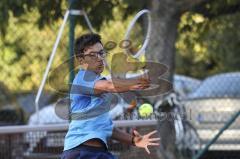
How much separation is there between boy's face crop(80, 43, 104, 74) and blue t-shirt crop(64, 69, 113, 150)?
0.05 meters

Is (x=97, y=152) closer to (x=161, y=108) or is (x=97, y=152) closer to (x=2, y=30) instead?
(x=161, y=108)

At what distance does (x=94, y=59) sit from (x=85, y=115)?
1.27 ft

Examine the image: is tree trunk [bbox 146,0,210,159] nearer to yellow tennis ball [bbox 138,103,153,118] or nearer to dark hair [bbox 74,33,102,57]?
yellow tennis ball [bbox 138,103,153,118]

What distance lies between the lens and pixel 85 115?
477 cm

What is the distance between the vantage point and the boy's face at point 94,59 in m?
4.71

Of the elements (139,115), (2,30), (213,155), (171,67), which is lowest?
(213,155)

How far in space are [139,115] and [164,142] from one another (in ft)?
1.62

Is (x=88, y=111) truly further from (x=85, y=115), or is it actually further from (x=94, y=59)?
(x=94, y=59)

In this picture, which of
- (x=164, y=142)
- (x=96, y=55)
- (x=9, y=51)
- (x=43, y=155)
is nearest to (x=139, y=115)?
(x=164, y=142)

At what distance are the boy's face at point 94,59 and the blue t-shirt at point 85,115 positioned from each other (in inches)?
1.9

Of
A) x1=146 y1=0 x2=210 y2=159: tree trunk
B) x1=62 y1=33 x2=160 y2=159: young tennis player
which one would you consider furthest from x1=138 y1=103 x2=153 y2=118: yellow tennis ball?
x1=62 y1=33 x2=160 y2=159: young tennis player

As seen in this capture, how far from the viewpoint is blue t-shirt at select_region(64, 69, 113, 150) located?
471 cm

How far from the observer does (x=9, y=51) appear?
15.8 meters

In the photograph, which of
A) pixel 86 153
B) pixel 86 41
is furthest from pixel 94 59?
pixel 86 153
